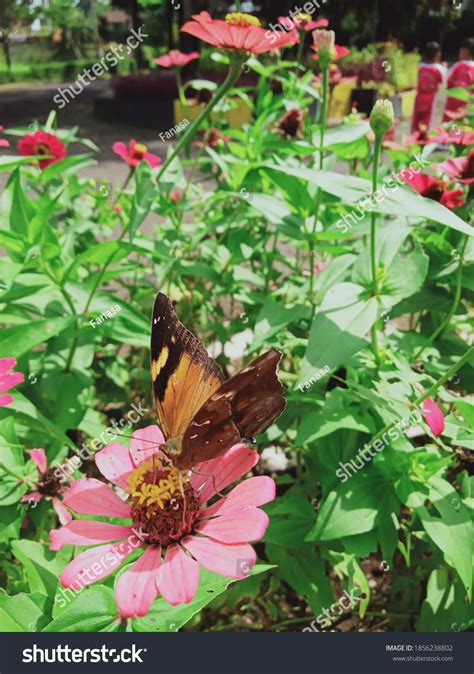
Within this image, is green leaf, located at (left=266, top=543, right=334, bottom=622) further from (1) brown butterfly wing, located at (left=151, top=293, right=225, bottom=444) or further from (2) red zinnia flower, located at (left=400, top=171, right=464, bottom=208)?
(2) red zinnia flower, located at (left=400, top=171, right=464, bottom=208)

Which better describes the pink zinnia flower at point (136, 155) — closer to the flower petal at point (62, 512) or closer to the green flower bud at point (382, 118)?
the green flower bud at point (382, 118)

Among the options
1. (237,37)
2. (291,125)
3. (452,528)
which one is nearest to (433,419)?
(452,528)

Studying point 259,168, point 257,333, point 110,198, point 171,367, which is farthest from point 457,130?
point 110,198

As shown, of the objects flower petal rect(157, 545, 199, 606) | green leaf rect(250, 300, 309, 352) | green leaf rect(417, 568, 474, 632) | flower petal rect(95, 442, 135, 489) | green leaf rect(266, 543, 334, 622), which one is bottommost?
green leaf rect(417, 568, 474, 632)

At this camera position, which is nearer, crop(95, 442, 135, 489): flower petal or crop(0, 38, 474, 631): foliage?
crop(95, 442, 135, 489): flower petal

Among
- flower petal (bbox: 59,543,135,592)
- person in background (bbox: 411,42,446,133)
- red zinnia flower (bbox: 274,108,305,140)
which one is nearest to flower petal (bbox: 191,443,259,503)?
flower petal (bbox: 59,543,135,592)

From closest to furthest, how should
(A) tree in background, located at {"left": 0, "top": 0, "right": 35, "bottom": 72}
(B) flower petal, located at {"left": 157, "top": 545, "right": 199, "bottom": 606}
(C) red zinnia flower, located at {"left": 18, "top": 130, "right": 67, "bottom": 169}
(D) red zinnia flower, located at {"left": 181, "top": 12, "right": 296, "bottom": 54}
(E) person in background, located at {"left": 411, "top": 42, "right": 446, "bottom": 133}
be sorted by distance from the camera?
(B) flower petal, located at {"left": 157, "top": 545, "right": 199, "bottom": 606} → (D) red zinnia flower, located at {"left": 181, "top": 12, "right": 296, "bottom": 54} → (C) red zinnia flower, located at {"left": 18, "top": 130, "right": 67, "bottom": 169} → (E) person in background, located at {"left": 411, "top": 42, "right": 446, "bottom": 133} → (A) tree in background, located at {"left": 0, "top": 0, "right": 35, "bottom": 72}
